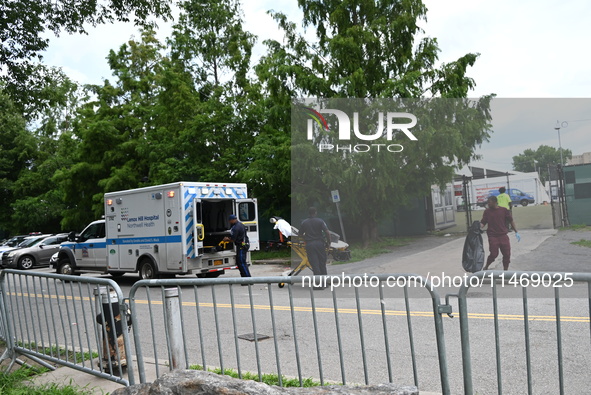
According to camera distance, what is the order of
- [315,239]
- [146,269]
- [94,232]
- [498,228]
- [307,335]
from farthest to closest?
[94,232], [146,269], [498,228], [315,239], [307,335]

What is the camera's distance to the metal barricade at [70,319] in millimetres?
4980

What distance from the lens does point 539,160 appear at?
1245cm

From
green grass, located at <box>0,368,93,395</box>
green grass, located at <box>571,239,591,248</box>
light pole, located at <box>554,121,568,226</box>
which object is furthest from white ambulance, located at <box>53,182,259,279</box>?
green grass, located at <box>571,239,591,248</box>

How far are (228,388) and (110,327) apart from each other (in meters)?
2.21

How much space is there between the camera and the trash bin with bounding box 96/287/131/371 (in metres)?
4.93

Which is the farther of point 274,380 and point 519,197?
point 519,197

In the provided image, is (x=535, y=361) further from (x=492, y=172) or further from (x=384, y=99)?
(x=384, y=99)

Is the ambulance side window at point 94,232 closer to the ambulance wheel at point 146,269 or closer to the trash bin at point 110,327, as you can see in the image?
the ambulance wheel at point 146,269

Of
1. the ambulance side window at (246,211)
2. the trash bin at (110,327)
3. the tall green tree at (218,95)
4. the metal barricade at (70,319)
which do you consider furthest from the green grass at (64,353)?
the tall green tree at (218,95)

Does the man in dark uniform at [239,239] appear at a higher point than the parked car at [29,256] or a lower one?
higher

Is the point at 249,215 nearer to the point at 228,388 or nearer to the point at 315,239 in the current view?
the point at 315,239

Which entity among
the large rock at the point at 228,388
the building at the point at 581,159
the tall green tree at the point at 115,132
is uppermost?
the tall green tree at the point at 115,132

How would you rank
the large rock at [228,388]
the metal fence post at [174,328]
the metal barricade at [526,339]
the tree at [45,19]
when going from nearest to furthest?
the large rock at [228,388] → the metal barricade at [526,339] → the metal fence post at [174,328] → the tree at [45,19]

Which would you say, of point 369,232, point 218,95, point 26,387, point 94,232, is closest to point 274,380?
point 26,387
